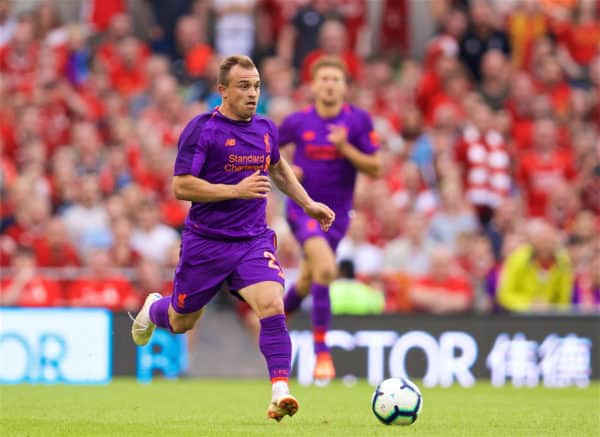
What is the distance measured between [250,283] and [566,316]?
25.2 ft

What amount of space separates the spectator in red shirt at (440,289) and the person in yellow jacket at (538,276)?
56 centimetres

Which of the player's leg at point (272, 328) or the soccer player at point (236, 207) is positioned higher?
the soccer player at point (236, 207)

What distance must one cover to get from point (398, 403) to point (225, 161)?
198 cm

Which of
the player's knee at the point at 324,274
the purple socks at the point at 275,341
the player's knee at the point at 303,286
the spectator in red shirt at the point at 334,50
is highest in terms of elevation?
the spectator in red shirt at the point at 334,50

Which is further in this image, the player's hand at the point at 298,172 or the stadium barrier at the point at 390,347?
the stadium barrier at the point at 390,347

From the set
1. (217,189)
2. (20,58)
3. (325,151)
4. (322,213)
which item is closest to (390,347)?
(325,151)

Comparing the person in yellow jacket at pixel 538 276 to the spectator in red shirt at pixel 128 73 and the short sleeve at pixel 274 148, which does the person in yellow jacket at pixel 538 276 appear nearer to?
the spectator in red shirt at pixel 128 73

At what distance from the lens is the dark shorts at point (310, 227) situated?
509 inches

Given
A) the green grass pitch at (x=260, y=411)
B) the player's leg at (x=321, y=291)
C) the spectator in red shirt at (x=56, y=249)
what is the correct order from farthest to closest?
1. the spectator in red shirt at (x=56, y=249)
2. the player's leg at (x=321, y=291)
3. the green grass pitch at (x=260, y=411)

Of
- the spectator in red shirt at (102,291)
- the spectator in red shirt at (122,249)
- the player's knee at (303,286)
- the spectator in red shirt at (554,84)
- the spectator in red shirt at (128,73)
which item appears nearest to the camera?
the player's knee at (303,286)

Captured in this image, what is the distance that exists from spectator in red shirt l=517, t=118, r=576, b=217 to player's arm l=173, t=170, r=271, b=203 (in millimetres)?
10729

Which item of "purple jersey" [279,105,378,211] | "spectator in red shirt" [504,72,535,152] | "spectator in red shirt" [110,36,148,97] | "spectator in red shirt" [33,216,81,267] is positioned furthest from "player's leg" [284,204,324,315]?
"spectator in red shirt" [110,36,148,97]

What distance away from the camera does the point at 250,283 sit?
9672 millimetres

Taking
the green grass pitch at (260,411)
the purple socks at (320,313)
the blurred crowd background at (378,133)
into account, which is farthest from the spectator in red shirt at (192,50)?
the purple socks at (320,313)
